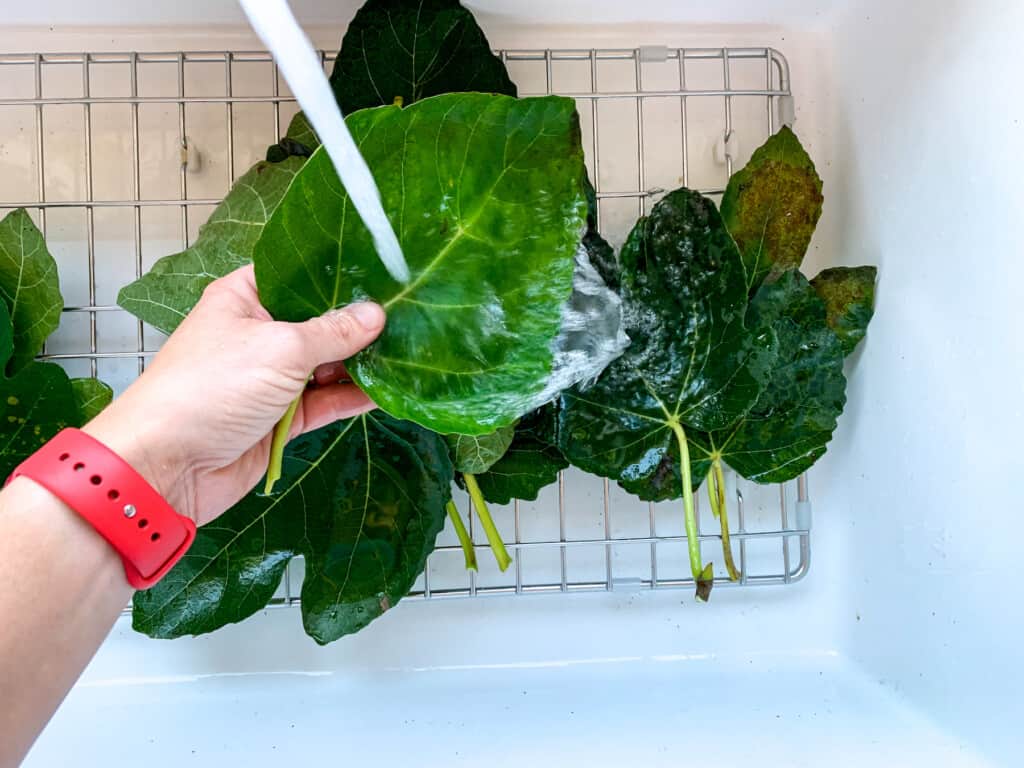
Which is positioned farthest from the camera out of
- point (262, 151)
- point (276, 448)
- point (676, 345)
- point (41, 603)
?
point (262, 151)

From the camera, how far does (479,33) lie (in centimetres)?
64

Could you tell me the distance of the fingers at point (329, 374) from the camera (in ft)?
1.87

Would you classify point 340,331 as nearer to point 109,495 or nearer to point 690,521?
point 109,495

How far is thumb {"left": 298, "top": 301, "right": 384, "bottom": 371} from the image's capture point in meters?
0.46

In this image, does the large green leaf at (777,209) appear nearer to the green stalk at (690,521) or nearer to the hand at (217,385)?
the green stalk at (690,521)

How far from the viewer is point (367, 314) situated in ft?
1.57

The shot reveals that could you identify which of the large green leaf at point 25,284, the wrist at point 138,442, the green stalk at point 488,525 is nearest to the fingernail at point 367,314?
the wrist at point 138,442

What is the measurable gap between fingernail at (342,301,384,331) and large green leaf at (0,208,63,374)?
13.3 inches

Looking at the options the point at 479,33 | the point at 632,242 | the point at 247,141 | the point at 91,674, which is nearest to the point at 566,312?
the point at 632,242

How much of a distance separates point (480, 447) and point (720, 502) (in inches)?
8.5

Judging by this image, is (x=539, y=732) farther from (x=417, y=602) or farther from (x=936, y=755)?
(x=936, y=755)

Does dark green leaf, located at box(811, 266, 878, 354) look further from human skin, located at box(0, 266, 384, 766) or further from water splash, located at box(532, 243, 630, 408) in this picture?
human skin, located at box(0, 266, 384, 766)

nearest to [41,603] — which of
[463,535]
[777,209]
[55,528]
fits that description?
[55,528]

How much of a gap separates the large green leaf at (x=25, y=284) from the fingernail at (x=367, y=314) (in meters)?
0.34
